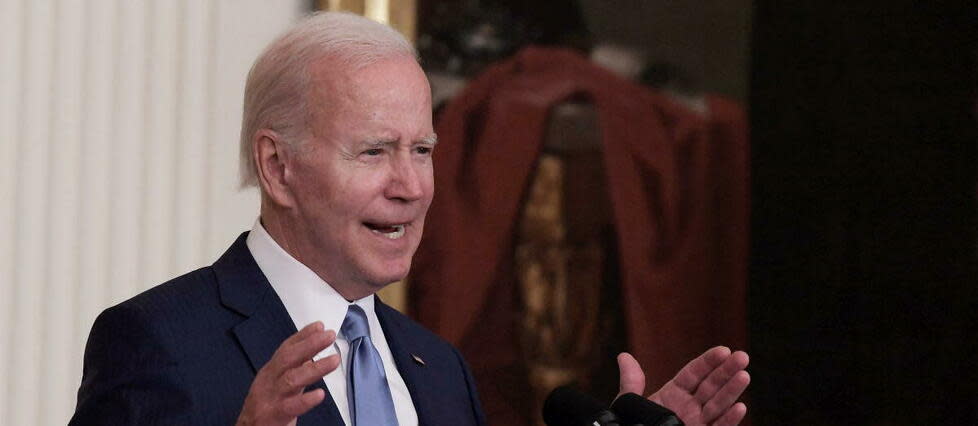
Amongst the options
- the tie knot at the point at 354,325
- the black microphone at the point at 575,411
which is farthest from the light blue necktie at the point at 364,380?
the black microphone at the point at 575,411

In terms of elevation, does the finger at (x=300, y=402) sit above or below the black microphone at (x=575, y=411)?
above

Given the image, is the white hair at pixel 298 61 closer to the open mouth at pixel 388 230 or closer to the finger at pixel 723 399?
the open mouth at pixel 388 230

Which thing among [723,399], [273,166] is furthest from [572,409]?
[273,166]

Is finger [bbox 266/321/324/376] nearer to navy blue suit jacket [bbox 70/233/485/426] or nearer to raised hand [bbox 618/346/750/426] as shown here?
navy blue suit jacket [bbox 70/233/485/426]

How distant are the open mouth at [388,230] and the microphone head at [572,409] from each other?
0.41 meters

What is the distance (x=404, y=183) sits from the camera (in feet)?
7.16

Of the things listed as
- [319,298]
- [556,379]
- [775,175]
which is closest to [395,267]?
[319,298]

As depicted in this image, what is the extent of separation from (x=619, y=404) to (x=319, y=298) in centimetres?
62

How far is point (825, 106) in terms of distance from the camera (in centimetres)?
374

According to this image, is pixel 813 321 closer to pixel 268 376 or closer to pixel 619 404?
pixel 619 404

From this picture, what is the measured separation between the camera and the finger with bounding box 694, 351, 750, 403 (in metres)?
2.21

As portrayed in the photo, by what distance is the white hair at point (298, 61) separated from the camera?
2.22 metres

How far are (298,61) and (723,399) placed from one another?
861 millimetres

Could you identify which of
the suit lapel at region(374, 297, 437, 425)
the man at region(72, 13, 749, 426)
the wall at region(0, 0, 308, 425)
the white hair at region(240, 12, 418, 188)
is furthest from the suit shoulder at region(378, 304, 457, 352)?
the wall at region(0, 0, 308, 425)
